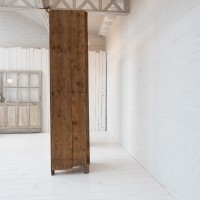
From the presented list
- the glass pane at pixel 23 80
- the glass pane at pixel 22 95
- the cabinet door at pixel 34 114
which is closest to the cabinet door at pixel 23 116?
the cabinet door at pixel 34 114

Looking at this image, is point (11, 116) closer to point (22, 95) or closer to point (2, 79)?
point (22, 95)

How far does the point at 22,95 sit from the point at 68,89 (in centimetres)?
542

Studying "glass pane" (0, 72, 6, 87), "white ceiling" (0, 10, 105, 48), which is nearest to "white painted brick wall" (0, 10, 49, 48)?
"white ceiling" (0, 10, 105, 48)

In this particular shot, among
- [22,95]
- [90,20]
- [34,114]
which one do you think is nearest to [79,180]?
[90,20]

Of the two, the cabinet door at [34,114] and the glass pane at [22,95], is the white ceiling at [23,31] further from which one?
the cabinet door at [34,114]

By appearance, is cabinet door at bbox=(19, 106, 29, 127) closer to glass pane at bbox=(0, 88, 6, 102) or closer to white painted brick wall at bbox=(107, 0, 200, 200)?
glass pane at bbox=(0, 88, 6, 102)

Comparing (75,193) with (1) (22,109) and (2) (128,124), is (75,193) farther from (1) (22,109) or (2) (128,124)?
(1) (22,109)

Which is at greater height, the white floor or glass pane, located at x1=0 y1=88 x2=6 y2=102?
glass pane, located at x1=0 y1=88 x2=6 y2=102

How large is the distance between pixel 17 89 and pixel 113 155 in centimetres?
498

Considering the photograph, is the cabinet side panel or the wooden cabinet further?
the wooden cabinet

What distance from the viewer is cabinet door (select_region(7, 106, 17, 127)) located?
348 inches

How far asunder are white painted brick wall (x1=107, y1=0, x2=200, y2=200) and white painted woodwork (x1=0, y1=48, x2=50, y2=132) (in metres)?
4.32

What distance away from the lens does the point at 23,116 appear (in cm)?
892

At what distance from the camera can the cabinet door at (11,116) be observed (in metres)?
8.85
